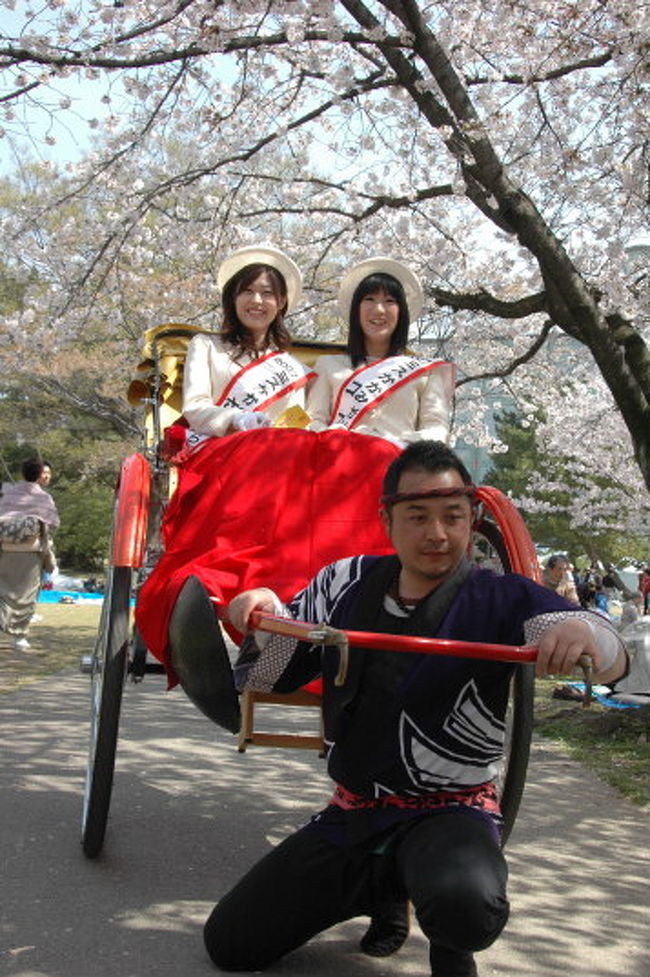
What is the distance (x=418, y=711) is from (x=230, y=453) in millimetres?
1163

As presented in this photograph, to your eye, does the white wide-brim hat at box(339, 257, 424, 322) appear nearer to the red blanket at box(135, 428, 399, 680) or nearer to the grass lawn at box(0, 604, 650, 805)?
the red blanket at box(135, 428, 399, 680)

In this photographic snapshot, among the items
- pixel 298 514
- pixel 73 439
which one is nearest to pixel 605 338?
pixel 298 514

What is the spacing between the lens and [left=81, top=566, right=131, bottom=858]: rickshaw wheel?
115 inches

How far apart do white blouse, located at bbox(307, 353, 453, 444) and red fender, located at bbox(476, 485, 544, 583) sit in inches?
19.9

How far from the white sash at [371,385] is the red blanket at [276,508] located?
57 cm

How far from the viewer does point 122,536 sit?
3.20 meters

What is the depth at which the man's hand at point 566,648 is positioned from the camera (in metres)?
2.01

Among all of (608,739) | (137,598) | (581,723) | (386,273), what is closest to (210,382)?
(386,273)

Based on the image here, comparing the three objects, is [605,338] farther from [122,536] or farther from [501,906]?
[501,906]

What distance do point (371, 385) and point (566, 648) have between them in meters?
1.96

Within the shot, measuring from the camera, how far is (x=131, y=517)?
3.23 metres

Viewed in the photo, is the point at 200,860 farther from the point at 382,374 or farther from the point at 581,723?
the point at 581,723

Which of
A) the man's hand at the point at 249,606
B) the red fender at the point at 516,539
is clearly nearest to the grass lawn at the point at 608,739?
the red fender at the point at 516,539

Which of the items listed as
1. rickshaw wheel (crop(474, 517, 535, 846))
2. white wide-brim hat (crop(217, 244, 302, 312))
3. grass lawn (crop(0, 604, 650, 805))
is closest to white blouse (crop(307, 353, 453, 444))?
white wide-brim hat (crop(217, 244, 302, 312))
